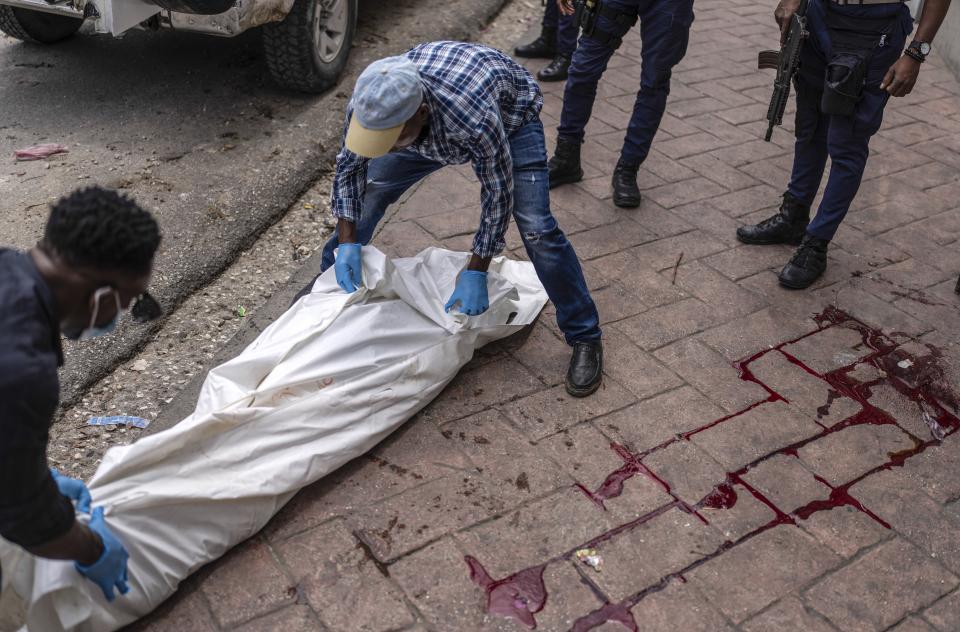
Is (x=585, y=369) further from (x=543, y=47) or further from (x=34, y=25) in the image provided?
(x=34, y=25)

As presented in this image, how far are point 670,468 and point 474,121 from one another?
4.02ft

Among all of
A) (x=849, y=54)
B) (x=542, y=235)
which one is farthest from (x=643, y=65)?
(x=542, y=235)

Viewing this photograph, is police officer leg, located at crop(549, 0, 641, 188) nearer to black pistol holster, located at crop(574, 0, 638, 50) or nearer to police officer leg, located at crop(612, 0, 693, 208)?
black pistol holster, located at crop(574, 0, 638, 50)

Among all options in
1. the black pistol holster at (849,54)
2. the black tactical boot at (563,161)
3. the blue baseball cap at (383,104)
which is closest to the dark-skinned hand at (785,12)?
the black pistol holster at (849,54)

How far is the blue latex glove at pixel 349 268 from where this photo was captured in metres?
2.96

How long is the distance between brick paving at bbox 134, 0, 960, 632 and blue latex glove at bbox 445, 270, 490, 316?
0.30 m

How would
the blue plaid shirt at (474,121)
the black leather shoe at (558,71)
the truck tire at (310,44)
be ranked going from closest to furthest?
the blue plaid shirt at (474,121) → the truck tire at (310,44) → the black leather shoe at (558,71)

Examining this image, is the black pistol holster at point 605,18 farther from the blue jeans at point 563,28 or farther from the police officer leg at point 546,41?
the police officer leg at point 546,41

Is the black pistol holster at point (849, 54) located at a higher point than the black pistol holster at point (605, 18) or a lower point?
higher

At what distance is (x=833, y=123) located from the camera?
358cm

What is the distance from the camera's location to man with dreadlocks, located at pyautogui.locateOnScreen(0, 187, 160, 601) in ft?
5.40

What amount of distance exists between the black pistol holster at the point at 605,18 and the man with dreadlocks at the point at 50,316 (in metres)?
2.70

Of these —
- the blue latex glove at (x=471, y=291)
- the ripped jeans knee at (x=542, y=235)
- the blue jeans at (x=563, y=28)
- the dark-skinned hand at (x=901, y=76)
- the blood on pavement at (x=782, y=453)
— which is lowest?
the blood on pavement at (x=782, y=453)

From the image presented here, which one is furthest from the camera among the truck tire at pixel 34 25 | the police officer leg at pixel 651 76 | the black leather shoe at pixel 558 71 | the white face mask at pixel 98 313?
the black leather shoe at pixel 558 71
